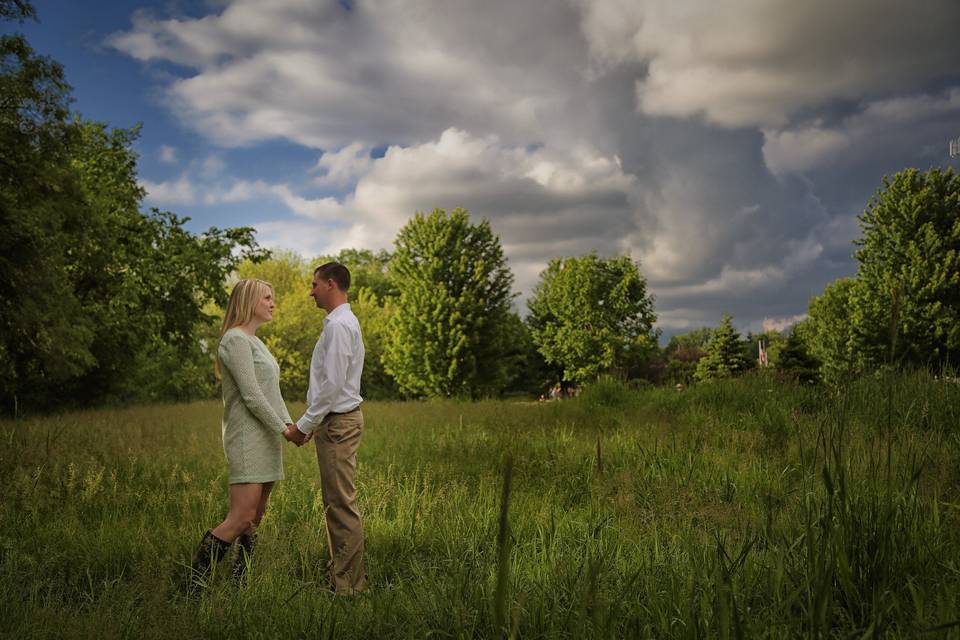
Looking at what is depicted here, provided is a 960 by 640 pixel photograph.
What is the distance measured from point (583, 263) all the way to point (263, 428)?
4421cm

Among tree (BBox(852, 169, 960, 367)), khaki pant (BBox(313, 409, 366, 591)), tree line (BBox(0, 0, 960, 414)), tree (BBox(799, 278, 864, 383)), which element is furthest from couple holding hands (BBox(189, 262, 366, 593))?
tree (BBox(799, 278, 864, 383))

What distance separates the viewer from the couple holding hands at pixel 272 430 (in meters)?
4.41

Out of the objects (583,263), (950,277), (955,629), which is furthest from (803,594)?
(583,263)

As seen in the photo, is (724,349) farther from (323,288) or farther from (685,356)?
(323,288)

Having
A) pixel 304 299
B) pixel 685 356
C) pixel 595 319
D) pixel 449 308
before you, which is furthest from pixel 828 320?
pixel 304 299

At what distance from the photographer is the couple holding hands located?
14.5ft

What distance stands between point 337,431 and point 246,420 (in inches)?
24.9

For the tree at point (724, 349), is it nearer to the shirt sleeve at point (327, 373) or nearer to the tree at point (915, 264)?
the tree at point (915, 264)

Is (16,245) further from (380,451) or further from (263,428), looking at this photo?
(263,428)

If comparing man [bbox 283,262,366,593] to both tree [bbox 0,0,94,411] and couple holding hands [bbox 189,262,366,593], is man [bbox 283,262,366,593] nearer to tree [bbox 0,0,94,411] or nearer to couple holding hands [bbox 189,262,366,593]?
couple holding hands [bbox 189,262,366,593]

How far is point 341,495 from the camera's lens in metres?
4.51

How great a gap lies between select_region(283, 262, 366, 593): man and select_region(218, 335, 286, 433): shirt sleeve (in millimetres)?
179

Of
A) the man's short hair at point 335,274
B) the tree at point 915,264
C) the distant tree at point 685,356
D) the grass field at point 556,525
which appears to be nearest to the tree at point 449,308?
the distant tree at point 685,356

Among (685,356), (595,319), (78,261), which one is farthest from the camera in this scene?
(685,356)
